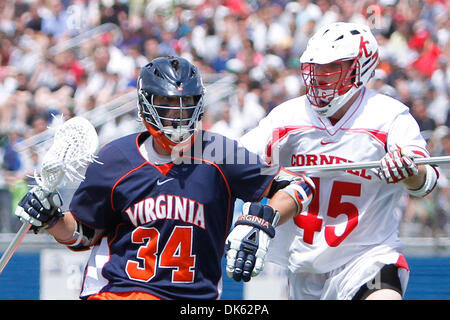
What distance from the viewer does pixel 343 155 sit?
4367mm

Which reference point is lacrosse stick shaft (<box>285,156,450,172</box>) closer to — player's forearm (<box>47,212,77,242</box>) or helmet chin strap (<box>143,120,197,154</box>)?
helmet chin strap (<box>143,120,197,154</box>)

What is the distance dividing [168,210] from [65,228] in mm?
525

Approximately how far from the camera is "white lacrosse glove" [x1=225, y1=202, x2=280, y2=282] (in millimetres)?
3418

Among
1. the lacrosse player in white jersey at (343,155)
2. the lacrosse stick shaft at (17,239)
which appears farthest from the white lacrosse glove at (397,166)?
the lacrosse stick shaft at (17,239)

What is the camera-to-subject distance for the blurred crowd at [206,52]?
9.35 meters

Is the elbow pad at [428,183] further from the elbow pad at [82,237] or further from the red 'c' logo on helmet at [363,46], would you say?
the elbow pad at [82,237]

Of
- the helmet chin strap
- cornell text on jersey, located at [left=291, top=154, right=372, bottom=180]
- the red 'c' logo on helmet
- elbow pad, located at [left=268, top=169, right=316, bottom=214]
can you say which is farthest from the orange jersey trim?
the red 'c' logo on helmet

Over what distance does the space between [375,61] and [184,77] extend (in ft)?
4.58

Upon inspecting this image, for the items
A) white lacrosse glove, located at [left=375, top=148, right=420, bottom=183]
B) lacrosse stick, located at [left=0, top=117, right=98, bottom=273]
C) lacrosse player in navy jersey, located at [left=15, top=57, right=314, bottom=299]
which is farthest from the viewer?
white lacrosse glove, located at [left=375, top=148, right=420, bottom=183]

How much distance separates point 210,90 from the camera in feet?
32.5

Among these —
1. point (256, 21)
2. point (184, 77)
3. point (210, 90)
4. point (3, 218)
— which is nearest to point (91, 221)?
point (184, 77)

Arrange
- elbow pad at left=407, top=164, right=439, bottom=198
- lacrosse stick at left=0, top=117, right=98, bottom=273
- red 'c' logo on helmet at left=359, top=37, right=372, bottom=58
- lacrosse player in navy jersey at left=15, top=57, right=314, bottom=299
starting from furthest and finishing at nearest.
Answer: red 'c' logo on helmet at left=359, top=37, right=372, bottom=58
elbow pad at left=407, top=164, right=439, bottom=198
lacrosse stick at left=0, top=117, right=98, bottom=273
lacrosse player in navy jersey at left=15, top=57, right=314, bottom=299

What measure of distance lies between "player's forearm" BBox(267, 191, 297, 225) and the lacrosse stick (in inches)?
33.1
